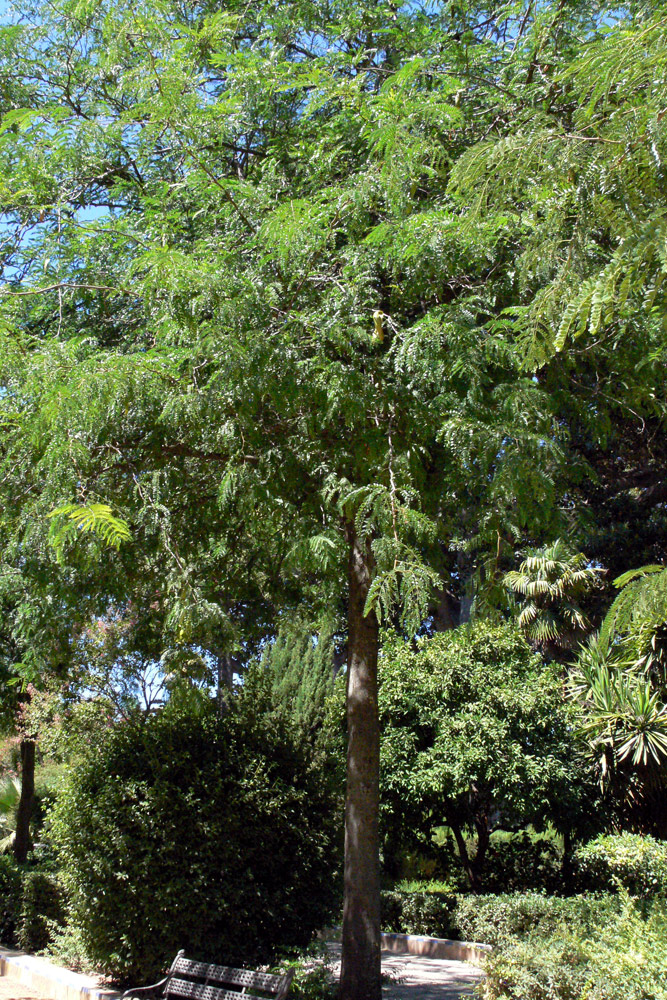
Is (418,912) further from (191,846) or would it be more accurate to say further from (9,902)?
(191,846)

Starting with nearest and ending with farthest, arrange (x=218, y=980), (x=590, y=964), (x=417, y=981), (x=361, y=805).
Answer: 1. (x=590, y=964)
2. (x=218, y=980)
3. (x=361, y=805)
4. (x=417, y=981)

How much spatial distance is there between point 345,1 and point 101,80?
8.90ft

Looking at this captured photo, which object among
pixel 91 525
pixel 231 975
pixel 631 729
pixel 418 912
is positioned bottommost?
pixel 418 912

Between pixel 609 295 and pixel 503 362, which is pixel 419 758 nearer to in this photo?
pixel 503 362

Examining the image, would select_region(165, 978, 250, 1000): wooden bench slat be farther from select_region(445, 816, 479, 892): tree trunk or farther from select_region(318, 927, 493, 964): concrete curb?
select_region(445, 816, 479, 892): tree trunk

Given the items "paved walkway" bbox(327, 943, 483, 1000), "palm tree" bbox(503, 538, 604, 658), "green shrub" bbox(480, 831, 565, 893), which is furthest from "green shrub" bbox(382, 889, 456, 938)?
"palm tree" bbox(503, 538, 604, 658)

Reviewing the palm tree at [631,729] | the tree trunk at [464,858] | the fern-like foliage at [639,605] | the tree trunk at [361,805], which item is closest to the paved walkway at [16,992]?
the tree trunk at [361,805]

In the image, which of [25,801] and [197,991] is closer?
[197,991]

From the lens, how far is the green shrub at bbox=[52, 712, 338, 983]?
842cm

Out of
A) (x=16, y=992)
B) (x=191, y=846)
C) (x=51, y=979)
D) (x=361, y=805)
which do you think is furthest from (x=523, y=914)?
(x=16, y=992)

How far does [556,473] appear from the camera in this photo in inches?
299

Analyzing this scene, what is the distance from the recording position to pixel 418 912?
554 inches

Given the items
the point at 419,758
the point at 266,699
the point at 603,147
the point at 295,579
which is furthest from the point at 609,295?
the point at 419,758

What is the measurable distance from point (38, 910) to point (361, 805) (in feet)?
24.3
